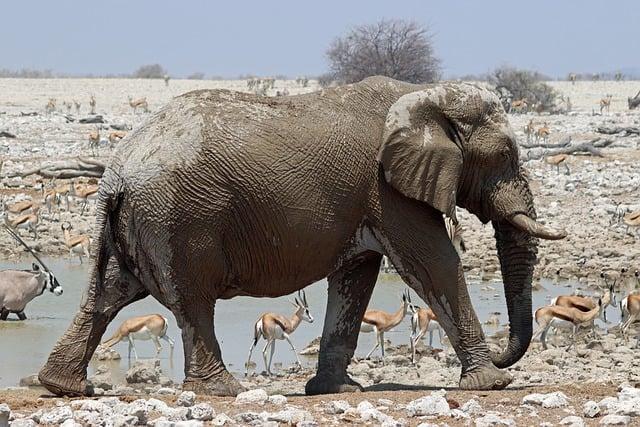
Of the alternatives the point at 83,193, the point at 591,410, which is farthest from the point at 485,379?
the point at 83,193

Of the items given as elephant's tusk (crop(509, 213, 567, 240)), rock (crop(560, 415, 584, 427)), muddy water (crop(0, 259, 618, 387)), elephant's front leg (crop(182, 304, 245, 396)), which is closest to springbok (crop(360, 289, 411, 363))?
muddy water (crop(0, 259, 618, 387))

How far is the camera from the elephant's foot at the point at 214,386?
26.8 ft

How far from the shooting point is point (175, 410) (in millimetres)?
6738

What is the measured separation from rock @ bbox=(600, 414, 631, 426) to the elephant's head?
6.42ft

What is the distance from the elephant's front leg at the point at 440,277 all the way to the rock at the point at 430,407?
4.75 feet

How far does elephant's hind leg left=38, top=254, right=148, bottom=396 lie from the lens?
8.31m

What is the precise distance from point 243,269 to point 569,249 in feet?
36.3

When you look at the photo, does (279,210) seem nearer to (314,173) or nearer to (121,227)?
(314,173)

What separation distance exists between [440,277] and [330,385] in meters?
1.07

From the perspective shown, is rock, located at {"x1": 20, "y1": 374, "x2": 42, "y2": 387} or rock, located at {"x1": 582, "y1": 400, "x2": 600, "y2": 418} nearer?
rock, located at {"x1": 582, "y1": 400, "x2": 600, "y2": 418}

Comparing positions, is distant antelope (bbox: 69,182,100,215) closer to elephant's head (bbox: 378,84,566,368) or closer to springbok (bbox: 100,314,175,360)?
springbok (bbox: 100,314,175,360)

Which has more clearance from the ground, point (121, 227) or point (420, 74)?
point (420, 74)

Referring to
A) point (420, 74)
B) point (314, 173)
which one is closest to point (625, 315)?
point (314, 173)

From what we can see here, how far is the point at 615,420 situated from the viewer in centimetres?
678
